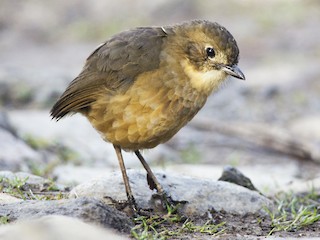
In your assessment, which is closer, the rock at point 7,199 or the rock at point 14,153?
the rock at point 7,199

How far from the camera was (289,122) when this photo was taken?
10242 mm

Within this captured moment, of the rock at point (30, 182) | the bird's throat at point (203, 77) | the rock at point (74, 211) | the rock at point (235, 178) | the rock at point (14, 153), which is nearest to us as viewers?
the rock at point (74, 211)

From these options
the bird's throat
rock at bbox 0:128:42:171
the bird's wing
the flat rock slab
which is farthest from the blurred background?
Result: the flat rock slab

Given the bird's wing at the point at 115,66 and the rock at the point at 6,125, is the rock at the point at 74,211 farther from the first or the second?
the rock at the point at 6,125

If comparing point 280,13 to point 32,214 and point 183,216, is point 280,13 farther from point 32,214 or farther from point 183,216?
point 32,214

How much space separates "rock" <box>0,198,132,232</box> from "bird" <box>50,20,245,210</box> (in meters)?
0.78

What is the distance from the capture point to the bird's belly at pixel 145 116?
17.3 ft

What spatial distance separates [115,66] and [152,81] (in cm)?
36

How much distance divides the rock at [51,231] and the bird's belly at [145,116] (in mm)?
1544

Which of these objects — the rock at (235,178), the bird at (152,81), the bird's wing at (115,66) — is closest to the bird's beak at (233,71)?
the bird at (152,81)

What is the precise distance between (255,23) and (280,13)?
2.10ft

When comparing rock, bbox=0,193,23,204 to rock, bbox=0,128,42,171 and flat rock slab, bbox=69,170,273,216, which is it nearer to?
flat rock slab, bbox=69,170,273,216

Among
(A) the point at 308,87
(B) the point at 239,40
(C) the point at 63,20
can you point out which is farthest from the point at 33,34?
(A) the point at 308,87

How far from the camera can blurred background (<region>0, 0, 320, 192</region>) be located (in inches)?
316
